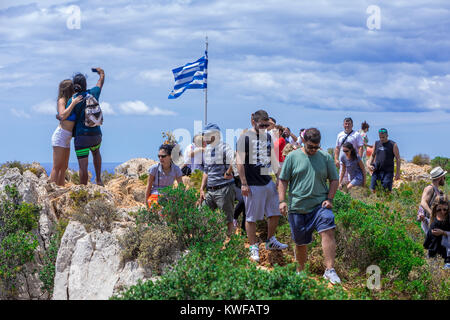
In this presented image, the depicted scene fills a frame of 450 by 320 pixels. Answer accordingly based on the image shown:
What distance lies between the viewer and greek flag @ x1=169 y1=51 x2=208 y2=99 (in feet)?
62.6

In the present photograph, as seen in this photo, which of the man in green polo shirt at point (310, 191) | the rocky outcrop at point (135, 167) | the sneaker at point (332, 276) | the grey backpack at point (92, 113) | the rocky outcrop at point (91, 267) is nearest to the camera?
the sneaker at point (332, 276)

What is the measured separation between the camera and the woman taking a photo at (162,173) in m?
8.70

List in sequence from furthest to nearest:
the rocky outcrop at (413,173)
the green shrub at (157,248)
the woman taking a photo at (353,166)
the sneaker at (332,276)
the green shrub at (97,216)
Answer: the rocky outcrop at (413,173) < the woman taking a photo at (353,166) < the green shrub at (97,216) < the green shrub at (157,248) < the sneaker at (332,276)

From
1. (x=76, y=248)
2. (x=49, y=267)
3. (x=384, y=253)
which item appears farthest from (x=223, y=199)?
(x=49, y=267)

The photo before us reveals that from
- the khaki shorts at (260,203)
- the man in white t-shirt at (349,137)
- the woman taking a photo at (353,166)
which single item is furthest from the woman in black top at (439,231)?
the man in white t-shirt at (349,137)

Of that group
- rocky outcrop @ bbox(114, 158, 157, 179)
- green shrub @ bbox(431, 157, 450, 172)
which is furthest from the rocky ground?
green shrub @ bbox(431, 157, 450, 172)

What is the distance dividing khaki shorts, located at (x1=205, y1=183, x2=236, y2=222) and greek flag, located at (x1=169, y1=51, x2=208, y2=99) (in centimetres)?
1118

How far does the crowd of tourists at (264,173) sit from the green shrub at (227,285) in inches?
40.7

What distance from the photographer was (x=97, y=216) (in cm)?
820

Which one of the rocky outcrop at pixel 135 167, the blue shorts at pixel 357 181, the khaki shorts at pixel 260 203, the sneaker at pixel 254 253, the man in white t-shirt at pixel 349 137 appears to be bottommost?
the sneaker at pixel 254 253

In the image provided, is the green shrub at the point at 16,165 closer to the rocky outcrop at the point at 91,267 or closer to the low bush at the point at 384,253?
the rocky outcrop at the point at 91,267

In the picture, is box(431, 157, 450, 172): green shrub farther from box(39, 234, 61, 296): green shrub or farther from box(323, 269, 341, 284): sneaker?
box(39, 234, 61, 296): green shrub

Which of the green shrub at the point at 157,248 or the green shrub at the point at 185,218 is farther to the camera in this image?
the green shrub at the point at 185,218
